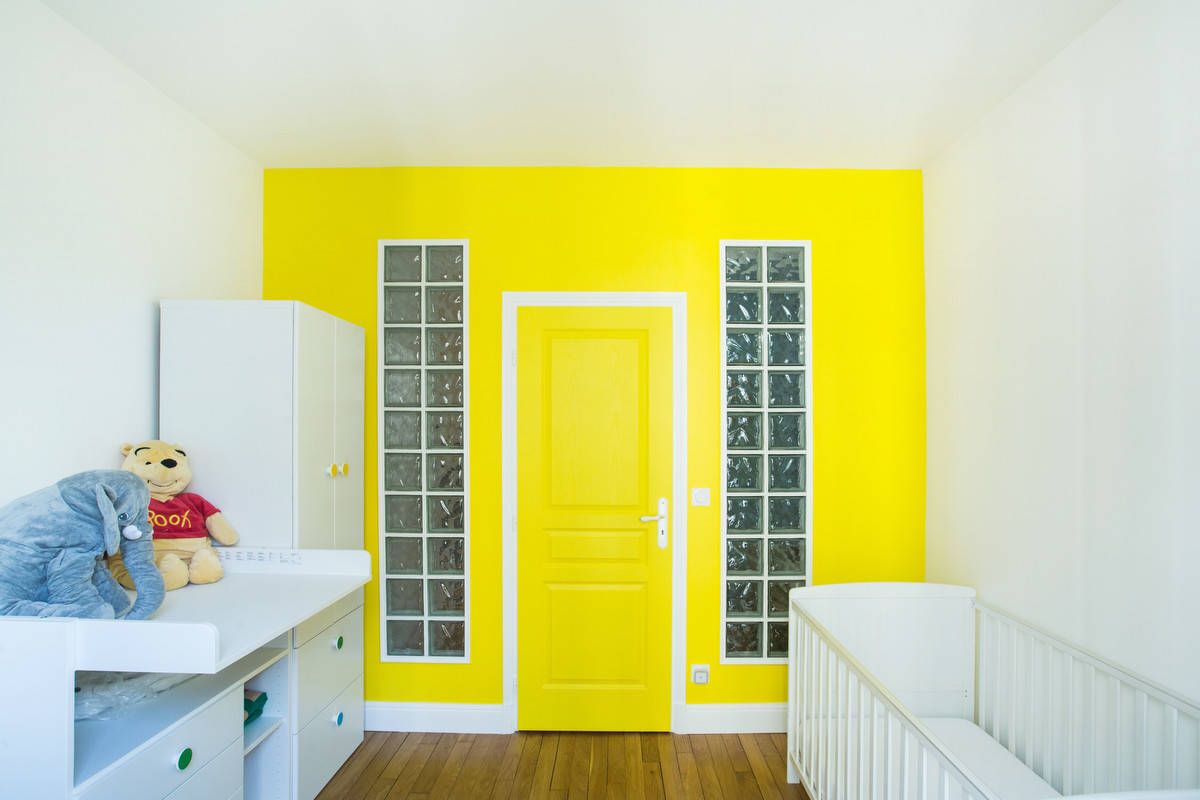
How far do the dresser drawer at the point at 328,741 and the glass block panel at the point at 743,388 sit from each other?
7.00 feet

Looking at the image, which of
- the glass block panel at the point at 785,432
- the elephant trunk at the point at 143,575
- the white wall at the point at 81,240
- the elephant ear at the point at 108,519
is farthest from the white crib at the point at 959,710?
the white wall at the point at 81,240

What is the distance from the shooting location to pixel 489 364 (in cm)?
260

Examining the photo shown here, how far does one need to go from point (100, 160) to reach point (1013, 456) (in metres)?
3.29

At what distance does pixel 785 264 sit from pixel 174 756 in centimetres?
281

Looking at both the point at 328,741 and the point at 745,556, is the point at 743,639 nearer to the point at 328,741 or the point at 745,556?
the point at 745,556

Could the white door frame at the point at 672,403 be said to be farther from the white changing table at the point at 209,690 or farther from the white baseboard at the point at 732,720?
the white changing table at the point at 209,690

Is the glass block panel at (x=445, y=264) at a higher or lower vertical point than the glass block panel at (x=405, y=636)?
higher

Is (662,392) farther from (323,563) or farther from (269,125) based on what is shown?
(269,125)

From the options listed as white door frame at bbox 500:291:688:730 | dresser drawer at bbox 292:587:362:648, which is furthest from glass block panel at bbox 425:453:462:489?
dresser drawer at bbox 292:587:362:648

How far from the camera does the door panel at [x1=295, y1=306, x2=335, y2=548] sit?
202cm

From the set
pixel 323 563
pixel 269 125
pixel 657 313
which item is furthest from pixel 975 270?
pixel 269 125

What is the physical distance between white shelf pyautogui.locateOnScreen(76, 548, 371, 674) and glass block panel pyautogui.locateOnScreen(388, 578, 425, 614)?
0.72 m

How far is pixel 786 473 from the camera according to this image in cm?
262

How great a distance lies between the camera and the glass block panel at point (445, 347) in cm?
262
